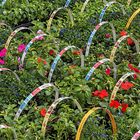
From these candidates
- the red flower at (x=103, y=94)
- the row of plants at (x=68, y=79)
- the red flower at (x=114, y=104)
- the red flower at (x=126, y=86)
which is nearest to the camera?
the row of plants at (x=68, y=79)

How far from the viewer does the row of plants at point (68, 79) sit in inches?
165

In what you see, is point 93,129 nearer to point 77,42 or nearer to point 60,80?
point 60,80

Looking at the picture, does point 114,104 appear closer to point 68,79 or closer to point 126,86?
point 126,86

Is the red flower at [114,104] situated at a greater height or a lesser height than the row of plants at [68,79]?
lesser

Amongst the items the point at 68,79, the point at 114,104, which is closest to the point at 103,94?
the point at 114,104

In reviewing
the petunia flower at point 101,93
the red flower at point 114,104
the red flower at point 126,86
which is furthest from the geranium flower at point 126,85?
the red flower at point 114,104

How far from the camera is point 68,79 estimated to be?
4.93m

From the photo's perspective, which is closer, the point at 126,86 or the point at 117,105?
the point at 117,105

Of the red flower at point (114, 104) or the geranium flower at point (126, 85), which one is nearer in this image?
the red flower at point (114, 104)

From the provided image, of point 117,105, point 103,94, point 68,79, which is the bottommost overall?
point 117,105

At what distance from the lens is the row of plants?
13.7 ft

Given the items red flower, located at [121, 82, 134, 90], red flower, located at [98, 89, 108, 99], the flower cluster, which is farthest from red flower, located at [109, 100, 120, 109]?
red flower, located at [121, 82, 134, 90]

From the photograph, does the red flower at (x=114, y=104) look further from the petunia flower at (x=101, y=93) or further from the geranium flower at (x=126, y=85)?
the geranium flower at (x=126, y=85)

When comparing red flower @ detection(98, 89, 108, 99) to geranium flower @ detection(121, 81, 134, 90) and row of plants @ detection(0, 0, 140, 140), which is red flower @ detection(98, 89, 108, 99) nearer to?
row of plants @ detection(0, 0, 140, 140)
